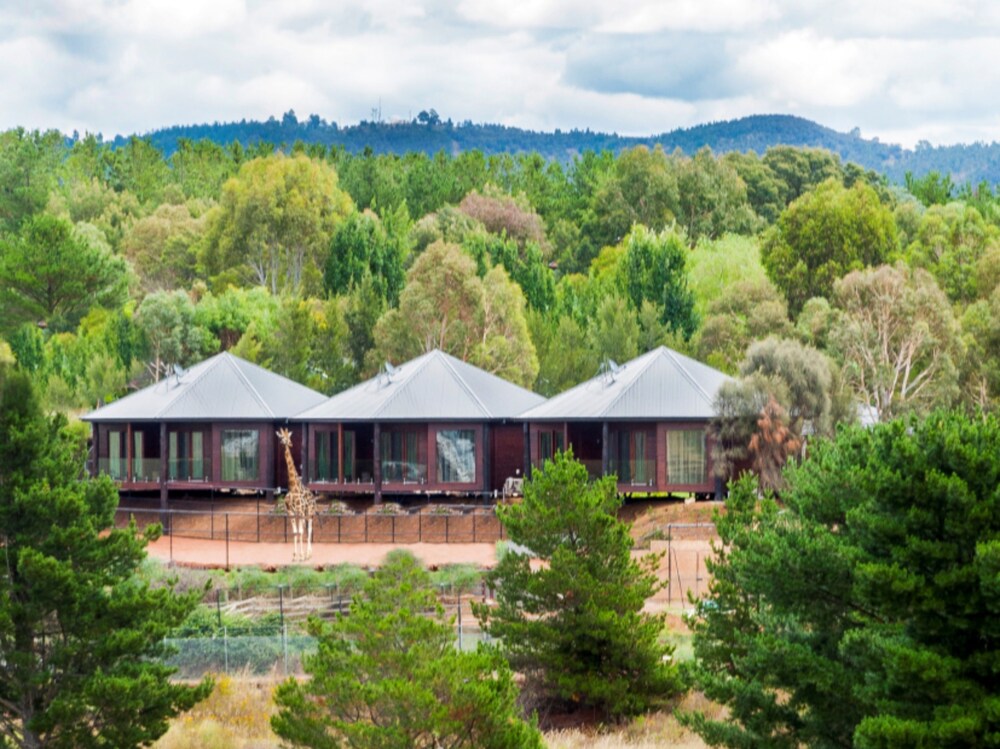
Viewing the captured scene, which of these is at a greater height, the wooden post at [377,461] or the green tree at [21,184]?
the green tree at [21,184]

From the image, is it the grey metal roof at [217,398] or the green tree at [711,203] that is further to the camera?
the green tree at [711,203]

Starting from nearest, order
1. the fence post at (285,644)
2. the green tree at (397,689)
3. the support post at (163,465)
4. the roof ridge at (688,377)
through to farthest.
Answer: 1. the green tree at (397,689)
2. the fence post at (285,644)
3. the roof ridge at (688,377)
4. the support post at (163,465)

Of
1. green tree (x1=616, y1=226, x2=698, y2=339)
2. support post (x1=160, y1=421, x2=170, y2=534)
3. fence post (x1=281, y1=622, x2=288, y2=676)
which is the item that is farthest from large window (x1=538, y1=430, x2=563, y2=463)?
green tree (x1=616, y1=226, x2=698, y2=339)

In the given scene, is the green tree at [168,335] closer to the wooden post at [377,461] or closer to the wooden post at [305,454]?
the wooden post at [305,454]

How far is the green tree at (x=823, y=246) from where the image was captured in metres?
78.4

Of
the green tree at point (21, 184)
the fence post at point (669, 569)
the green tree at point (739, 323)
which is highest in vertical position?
the green tree at point (21, 184)

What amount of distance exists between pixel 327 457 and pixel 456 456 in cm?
418

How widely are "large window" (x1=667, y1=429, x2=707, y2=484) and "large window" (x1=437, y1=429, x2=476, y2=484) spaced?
232 inches

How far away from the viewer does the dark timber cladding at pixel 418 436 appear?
52719mm

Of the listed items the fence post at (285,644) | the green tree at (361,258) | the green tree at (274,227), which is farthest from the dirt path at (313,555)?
the green tree at (274,227)

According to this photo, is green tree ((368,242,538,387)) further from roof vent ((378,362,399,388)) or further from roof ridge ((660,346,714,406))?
roof ridge ((660,346,714,406))

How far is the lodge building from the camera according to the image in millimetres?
50875

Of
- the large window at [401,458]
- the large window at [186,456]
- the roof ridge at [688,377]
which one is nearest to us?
the roof ridge at [688,377]

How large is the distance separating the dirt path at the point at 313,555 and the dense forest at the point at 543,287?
29.6 ft
